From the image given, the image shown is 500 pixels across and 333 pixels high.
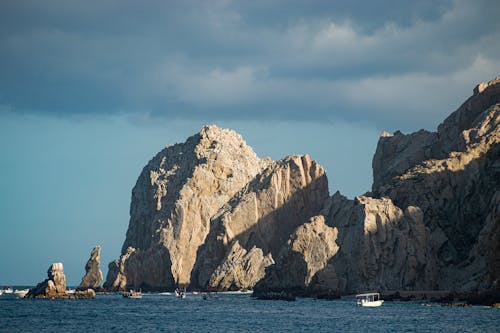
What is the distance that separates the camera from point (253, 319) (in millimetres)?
121125

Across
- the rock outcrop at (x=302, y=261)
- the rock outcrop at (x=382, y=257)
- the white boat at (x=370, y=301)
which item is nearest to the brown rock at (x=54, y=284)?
the rock outcrop at (x=302, y=261)

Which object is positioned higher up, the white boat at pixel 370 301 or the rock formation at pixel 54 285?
the rock formation at pixel 54 285

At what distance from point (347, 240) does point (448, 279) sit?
897 inches

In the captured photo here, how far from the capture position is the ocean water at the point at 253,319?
103875mm

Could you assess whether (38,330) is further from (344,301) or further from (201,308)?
(344,301)

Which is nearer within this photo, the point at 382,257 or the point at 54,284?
the point at 382,257

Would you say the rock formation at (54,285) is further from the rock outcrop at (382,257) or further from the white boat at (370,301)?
the white boat at (370,301)

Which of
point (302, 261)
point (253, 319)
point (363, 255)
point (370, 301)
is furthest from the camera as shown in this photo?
point (302, 261)

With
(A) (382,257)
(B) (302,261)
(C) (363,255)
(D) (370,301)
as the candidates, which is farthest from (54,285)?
(D) (370,301)

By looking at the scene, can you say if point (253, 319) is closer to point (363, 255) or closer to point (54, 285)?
point (363, 255)

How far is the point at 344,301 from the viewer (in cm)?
17512

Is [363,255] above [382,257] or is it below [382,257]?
above

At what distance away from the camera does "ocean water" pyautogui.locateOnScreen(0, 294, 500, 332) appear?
341 ft

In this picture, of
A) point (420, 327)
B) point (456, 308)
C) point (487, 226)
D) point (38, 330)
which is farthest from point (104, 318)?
point (487, 226)
